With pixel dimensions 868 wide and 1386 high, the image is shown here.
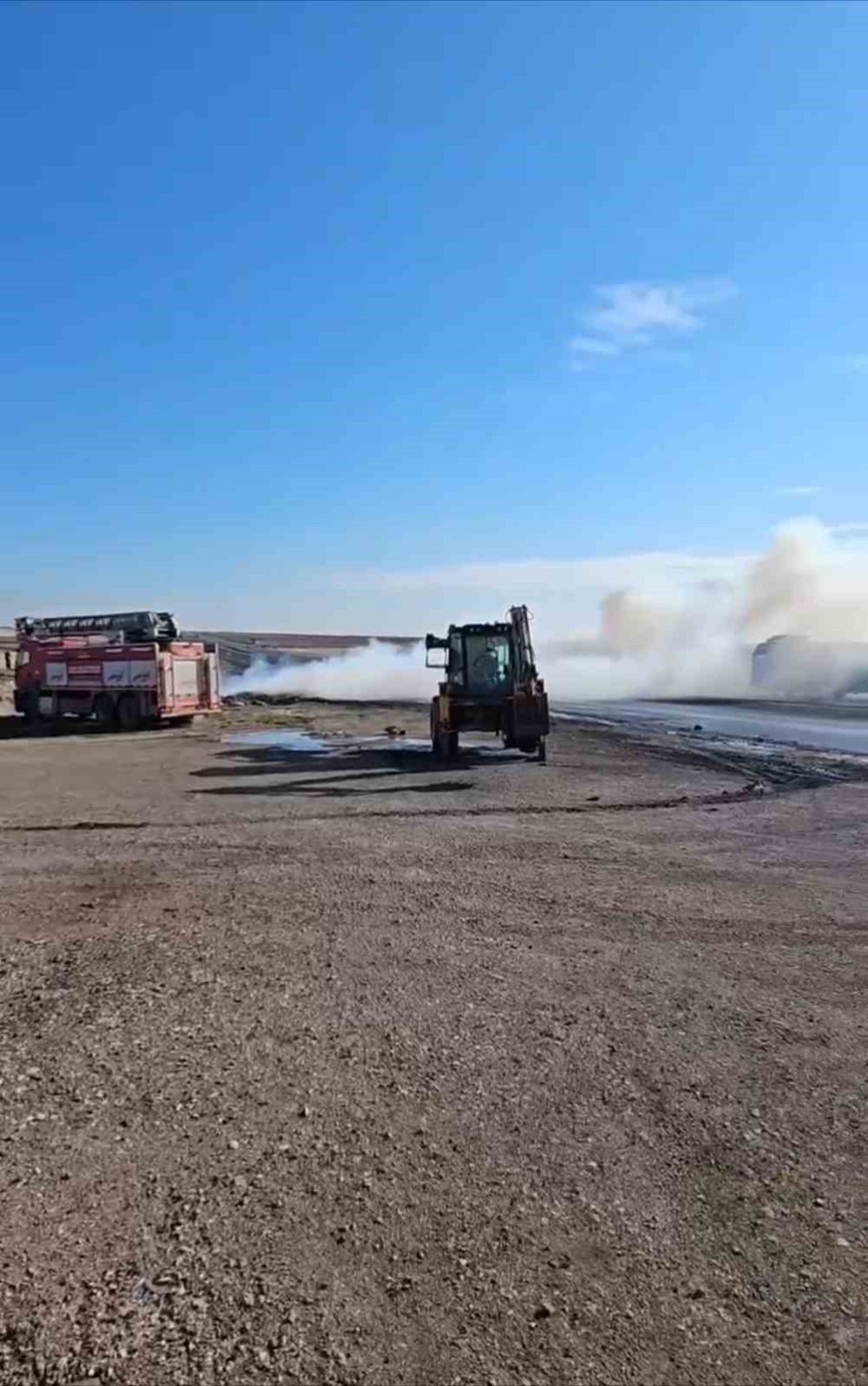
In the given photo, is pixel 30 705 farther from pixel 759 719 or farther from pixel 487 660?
pixel 759 719

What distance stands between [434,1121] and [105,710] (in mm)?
31062

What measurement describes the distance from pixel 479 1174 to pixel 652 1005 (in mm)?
2419

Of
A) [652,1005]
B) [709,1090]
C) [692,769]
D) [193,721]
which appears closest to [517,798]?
[692,769]

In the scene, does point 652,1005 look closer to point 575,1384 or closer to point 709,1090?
point 709,1090

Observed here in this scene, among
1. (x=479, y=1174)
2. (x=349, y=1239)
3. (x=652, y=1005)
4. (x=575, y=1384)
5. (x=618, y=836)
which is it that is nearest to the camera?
(x=575, y=1384)

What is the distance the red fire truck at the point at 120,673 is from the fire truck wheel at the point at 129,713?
3cm

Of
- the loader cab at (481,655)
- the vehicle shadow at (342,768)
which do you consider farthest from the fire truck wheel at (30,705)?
the loader cab at (481,655)

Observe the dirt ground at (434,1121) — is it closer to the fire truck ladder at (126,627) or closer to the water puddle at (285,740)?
the water puddle at (285,740)

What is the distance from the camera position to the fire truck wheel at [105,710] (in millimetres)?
33781

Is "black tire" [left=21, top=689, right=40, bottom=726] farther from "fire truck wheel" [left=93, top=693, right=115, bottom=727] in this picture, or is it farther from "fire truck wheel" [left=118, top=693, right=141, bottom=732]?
"fire truck wheel" [left=118, top=693, right=141, bottom=732]

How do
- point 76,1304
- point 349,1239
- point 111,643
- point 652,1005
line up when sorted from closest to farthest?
point 76,1304 → point 349,1239 → point 652,1005 → point 111,643

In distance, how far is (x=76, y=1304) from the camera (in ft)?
11.2

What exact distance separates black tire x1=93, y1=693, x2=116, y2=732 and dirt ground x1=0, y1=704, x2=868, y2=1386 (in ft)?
77.6

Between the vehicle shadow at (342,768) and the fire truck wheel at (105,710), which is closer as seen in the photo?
the vehicle shadow at (342,768)
